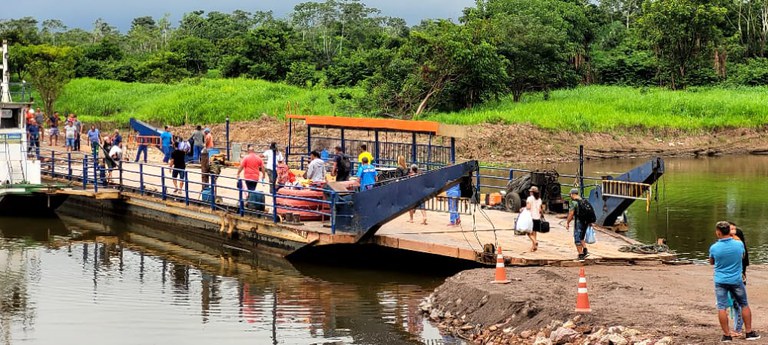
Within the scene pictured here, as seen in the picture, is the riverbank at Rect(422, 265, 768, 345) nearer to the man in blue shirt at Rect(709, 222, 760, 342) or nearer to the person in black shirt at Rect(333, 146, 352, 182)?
the man in blue shirt at Rect(709, 222, 760, 342)

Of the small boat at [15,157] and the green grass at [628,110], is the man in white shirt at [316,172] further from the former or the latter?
the green grass at [628,110]

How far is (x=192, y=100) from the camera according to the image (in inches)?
2354

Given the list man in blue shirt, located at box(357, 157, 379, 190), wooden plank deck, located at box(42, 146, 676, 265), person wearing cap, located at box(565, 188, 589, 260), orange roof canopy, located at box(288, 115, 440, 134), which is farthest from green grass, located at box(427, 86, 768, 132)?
person wearing cap, located at box(565, 188, 589, 260)

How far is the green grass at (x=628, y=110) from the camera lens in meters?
54.9

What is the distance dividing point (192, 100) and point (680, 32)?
1064 inches

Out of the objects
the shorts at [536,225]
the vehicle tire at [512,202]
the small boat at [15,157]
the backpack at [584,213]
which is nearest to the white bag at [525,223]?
the shorts at [536,225]

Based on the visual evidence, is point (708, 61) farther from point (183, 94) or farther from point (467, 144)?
point (183, 94)

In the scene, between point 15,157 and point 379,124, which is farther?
point 15,157

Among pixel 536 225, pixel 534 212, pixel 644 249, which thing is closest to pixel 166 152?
pixel 534 212

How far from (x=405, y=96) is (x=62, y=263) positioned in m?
34.0

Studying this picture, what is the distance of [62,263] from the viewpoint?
24.9 m

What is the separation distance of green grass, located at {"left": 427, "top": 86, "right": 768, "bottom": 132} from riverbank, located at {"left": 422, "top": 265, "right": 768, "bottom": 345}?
3439cm

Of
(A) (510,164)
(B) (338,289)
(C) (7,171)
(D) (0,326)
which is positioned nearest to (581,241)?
(B) (338,289)

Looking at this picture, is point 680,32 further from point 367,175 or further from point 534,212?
point 534,212
